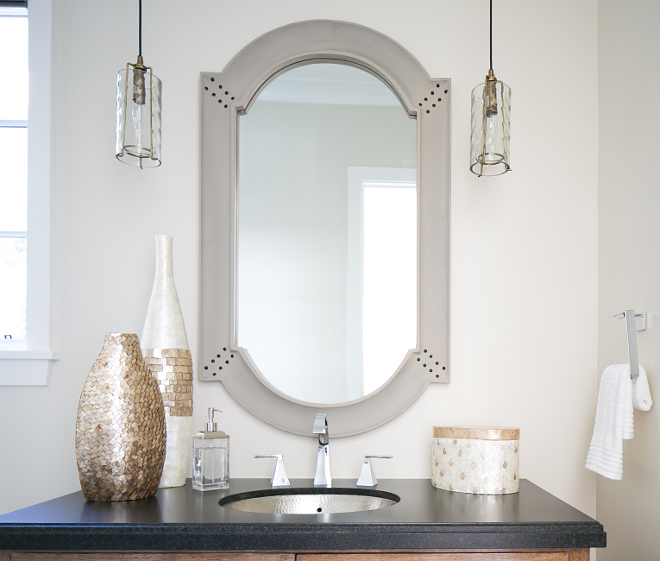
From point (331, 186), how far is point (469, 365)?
1.97ft

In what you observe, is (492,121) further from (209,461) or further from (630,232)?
(209,461)

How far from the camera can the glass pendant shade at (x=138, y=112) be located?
144 centimetres

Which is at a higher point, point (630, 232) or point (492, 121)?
point (492, 121)

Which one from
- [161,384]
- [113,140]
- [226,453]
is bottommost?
[226,453]

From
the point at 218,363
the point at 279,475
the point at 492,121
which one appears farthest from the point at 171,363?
the point at 492,121

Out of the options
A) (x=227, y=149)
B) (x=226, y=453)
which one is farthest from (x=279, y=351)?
(x=227, y=149)

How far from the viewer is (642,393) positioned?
1.37m

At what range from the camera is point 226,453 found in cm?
143

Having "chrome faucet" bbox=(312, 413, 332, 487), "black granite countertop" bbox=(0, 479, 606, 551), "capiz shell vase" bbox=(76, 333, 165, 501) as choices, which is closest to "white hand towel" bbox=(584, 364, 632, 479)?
"black granite countertop" bbox=(0, 479, 606, 551)

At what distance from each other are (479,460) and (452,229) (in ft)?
2.00

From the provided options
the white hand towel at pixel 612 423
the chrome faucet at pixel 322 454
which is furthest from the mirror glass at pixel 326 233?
the white hand towel at pixel 612 423

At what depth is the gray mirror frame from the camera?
1595 millimetres

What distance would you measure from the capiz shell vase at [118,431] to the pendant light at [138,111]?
456 millimetres

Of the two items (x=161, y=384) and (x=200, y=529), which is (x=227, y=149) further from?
(x=200, y=529)
